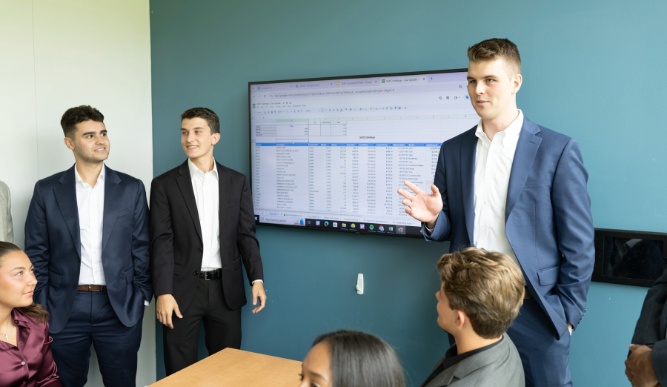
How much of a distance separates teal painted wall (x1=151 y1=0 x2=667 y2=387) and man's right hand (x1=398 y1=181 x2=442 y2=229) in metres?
0.68

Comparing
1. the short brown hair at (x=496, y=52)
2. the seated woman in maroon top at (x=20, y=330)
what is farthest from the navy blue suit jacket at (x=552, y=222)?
the seated woman in maroon top at (x=20, y=330)

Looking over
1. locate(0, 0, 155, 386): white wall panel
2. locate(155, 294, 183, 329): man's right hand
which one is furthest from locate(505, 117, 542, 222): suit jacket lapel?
locate(0, 0, 155, 386): white wall panel

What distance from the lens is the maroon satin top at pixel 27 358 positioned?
6.52 ft

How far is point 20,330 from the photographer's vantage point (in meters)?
2.13

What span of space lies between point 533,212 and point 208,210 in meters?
1.81

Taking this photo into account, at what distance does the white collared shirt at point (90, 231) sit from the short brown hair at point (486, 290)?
6.76 ft

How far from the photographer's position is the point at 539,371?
193cm

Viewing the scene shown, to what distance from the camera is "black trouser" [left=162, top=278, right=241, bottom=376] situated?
2.85 m

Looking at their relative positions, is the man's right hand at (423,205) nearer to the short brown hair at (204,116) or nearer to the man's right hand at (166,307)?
the short brown hair at (204,116)

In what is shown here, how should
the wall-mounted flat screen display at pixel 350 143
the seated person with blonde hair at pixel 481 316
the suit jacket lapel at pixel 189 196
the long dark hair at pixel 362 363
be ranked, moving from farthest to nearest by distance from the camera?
the suit jacket lapel at pixel 189 196, the wall-mounted flat screen display at pixel 350 143, the seated person with blonde hair at pixel 481 316, the long dark hair at pixel 362 363

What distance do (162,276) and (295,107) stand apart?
1263 mm

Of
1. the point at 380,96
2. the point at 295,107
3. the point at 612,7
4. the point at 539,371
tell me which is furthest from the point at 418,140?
the point at 539,371

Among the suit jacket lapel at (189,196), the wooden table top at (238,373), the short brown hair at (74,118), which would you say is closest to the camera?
the wooden table top at (238,373)

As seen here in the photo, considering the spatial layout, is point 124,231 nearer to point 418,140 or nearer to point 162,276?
point 162,276
